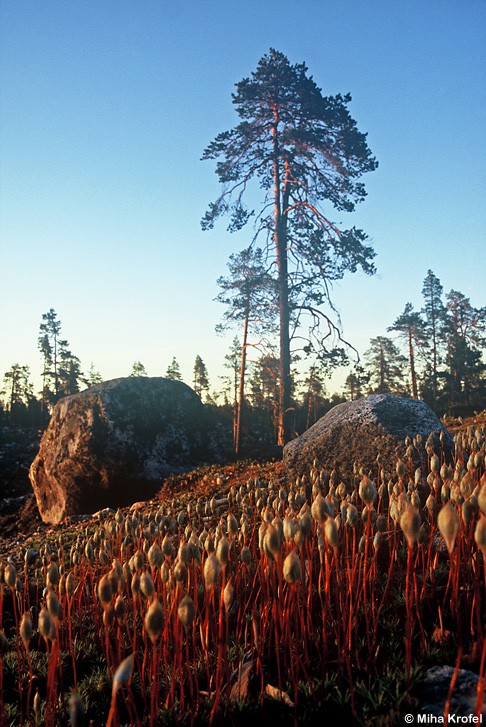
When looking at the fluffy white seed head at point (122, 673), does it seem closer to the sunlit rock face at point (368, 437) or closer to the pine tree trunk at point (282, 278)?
the sunlit rock face at point (368, 437)

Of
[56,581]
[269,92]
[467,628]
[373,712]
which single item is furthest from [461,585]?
[269,92]

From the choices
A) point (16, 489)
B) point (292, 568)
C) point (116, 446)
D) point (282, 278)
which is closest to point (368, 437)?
point (292, 568)

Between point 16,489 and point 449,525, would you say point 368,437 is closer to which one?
point 449,525

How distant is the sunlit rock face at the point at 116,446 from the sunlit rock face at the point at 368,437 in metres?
5.94

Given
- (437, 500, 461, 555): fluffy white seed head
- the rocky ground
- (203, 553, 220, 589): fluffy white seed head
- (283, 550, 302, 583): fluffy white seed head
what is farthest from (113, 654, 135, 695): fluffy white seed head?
the rocky ground

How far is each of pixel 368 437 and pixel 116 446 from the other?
7480 mm

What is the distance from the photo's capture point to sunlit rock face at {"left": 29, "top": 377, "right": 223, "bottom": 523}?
11.6m

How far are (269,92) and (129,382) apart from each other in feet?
42.1

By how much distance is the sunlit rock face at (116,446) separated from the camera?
11.6 m

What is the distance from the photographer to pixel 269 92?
18.2m

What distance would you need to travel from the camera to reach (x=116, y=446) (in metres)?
11.8

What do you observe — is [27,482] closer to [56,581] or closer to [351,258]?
[351,258]

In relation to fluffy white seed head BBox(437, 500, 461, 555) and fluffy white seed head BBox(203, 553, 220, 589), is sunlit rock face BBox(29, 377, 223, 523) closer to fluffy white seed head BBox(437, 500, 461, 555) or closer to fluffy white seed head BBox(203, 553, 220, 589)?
fluffy white seed head BBox(203, 553, 220, 589)

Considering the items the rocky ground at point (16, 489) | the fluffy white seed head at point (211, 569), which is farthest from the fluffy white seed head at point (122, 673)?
the rocky ground at point (16, 489)
